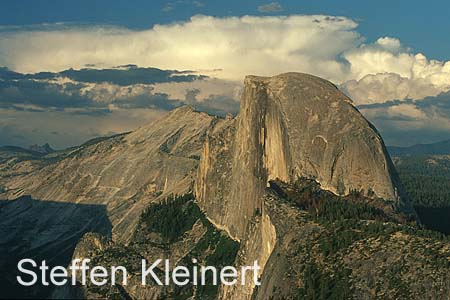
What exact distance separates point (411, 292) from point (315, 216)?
47.5 meters

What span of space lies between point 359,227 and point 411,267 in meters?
25.1

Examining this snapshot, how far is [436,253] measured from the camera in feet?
528

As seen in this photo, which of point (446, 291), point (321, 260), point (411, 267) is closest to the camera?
point (446, 291)

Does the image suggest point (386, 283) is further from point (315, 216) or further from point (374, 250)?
point (315, 216)

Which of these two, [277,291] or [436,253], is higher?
[436,253]

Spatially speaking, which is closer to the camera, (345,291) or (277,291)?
(345,291)

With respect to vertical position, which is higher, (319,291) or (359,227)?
(359,227)

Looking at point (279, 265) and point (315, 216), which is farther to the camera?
point (315, 216)

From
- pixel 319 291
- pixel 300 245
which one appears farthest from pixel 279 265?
pixel 319 291

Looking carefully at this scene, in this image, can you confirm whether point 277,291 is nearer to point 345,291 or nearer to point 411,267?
point 345,291

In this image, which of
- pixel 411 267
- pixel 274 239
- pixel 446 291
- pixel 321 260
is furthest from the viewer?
pixel 274 239

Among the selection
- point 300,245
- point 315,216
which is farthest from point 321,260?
point 315,216

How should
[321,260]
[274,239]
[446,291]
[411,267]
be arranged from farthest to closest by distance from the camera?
[274,239] < [321,260] < [411,267] < [446,291]

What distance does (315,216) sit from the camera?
198 m
